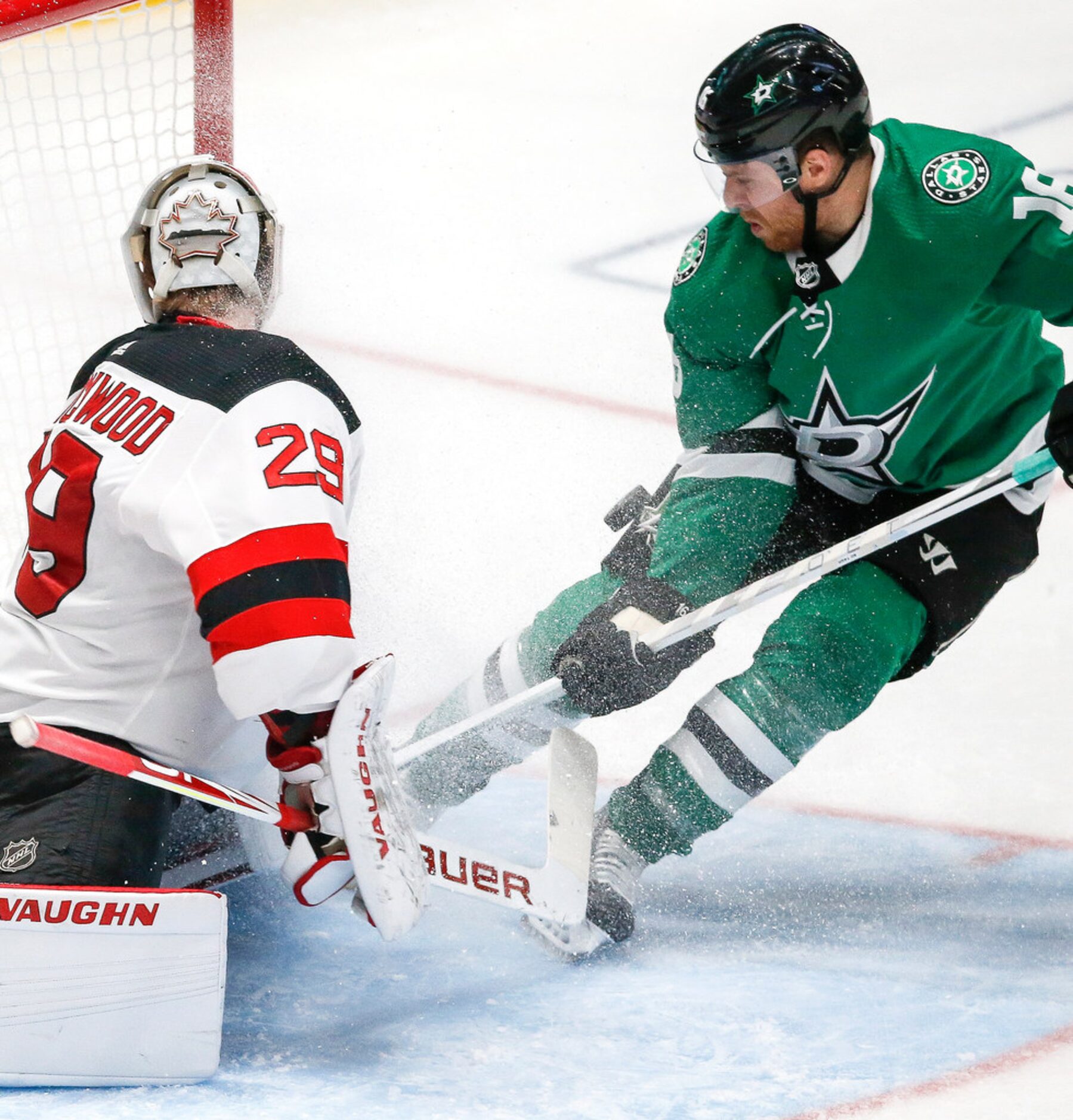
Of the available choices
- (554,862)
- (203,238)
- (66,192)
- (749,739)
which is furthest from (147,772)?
(66,192)

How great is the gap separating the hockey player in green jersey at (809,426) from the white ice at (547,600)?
0.21m

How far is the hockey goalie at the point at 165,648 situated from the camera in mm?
1441

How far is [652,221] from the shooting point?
4.42 meters

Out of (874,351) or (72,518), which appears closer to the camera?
(72,518)

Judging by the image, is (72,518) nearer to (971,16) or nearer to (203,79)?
(203,79)

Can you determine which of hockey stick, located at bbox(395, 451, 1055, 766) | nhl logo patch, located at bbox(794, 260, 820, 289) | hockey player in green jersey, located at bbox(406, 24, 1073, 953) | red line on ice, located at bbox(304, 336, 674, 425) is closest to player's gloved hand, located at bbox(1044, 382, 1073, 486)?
hockey stick, located at bbox(395, 451, 1055, 766)

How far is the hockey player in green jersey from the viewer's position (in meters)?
1.77

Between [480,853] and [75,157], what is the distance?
1.96 metres

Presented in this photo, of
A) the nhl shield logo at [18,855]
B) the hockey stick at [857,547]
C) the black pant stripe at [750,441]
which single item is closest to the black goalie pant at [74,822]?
the nhl shield logo at [18,855]

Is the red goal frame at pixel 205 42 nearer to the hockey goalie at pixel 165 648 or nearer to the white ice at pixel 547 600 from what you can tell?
the white ice at pixel 547 600

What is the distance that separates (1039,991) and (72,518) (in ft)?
3.80

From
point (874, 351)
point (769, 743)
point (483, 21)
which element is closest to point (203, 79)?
point (874, 351)

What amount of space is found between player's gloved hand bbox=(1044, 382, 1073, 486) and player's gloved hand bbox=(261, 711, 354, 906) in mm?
839

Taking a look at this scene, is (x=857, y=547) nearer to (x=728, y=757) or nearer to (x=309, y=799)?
(x=728, y=757)
